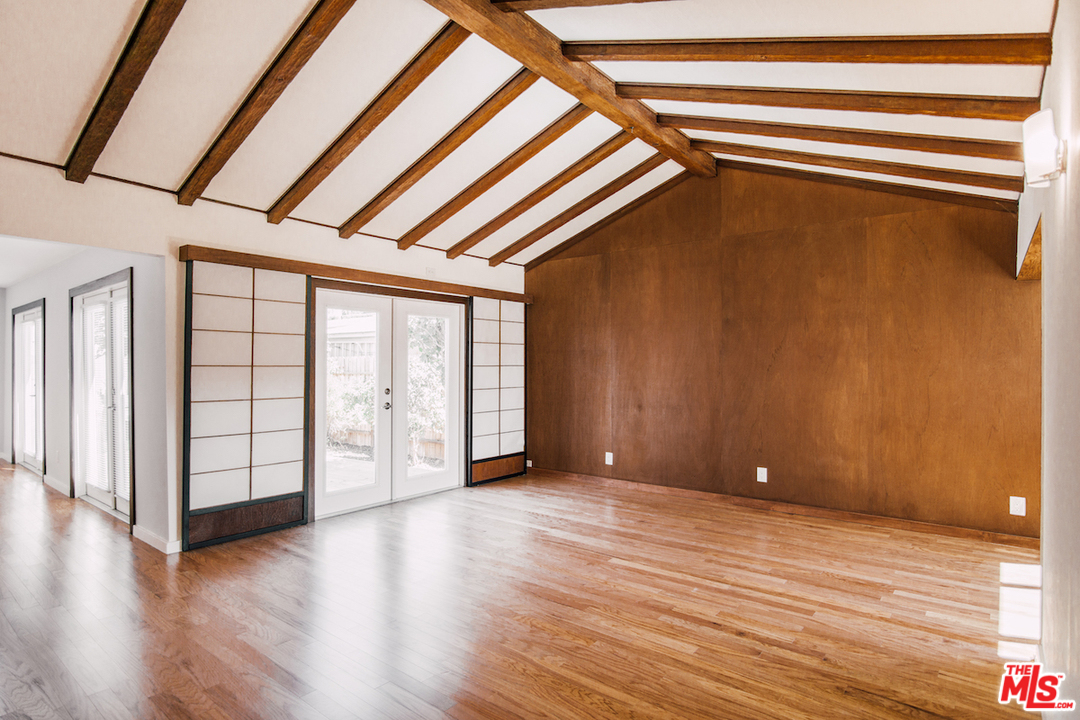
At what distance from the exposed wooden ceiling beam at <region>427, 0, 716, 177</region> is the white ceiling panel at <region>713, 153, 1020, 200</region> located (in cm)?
78

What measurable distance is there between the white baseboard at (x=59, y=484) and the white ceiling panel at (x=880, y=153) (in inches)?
282

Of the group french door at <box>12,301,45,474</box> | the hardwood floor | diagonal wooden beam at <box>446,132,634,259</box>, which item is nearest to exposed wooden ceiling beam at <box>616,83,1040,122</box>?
diagonal wooden beam at <box>446,132,634,259</box>

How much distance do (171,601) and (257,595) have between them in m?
0.46

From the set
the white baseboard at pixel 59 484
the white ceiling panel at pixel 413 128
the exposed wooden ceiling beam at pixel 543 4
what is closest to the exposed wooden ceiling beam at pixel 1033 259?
the exposed wooden ceiling beam at pixel 543 4

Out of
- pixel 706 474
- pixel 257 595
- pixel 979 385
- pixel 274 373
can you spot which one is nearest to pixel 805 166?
pixel 979 385

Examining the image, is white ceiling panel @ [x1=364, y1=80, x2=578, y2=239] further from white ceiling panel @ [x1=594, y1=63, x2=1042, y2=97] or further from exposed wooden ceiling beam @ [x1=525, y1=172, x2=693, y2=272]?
exposed wooden ceiling beam @ [x1=525, y1=172, x2=693, y2=272]

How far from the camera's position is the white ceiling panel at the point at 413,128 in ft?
12.0

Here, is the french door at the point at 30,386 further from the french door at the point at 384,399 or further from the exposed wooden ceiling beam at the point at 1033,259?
the exposed wooden ceiling beam at the point at 1033,259

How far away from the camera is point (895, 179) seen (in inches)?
179

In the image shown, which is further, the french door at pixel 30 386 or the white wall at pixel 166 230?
the french door at pixel 30 386

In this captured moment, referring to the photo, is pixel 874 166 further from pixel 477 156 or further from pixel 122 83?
pixel 122 83

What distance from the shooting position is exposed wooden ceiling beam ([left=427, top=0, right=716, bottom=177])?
3.04 m

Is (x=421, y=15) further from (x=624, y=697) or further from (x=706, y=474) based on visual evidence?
(x=706, y=474)

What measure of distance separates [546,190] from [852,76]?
2859 millimetres
